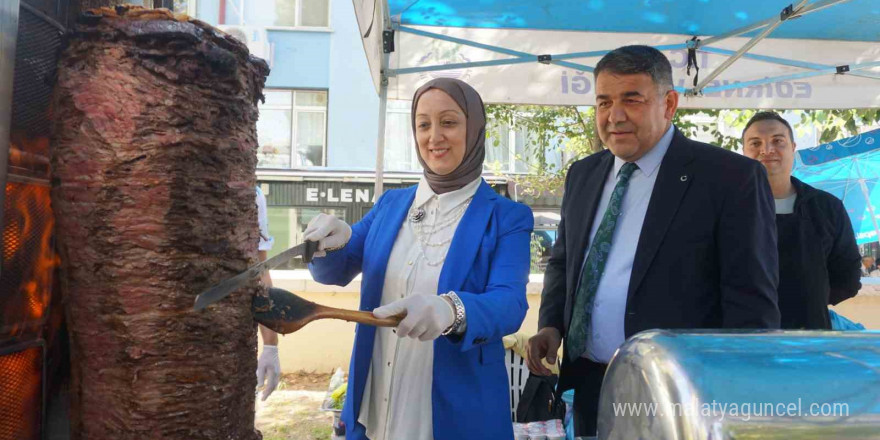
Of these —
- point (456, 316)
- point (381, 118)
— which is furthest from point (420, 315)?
point (381, 118)

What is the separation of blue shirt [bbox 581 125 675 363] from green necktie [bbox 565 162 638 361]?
0.02m

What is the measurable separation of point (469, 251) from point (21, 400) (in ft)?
3.73

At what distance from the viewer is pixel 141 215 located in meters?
1.00

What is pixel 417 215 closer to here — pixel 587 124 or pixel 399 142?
pixel 587 124

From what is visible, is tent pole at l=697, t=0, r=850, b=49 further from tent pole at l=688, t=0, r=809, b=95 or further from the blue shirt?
the blue shirt

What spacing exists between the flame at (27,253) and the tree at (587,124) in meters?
7.60

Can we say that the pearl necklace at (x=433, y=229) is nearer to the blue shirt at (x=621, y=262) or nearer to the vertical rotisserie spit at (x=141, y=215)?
the blue shirt at (x=621, y=262)

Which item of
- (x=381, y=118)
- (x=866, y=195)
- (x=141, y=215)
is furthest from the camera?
(x=866, y=195)

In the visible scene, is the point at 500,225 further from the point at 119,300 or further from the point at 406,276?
the point at 119,300

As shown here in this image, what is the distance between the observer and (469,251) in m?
1.78

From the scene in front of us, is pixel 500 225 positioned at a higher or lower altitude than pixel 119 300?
higher

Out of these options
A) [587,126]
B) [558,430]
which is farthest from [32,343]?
[587,126]

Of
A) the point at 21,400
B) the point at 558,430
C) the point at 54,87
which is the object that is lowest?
the point at 558,430

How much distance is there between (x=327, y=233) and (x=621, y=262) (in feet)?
3.48
